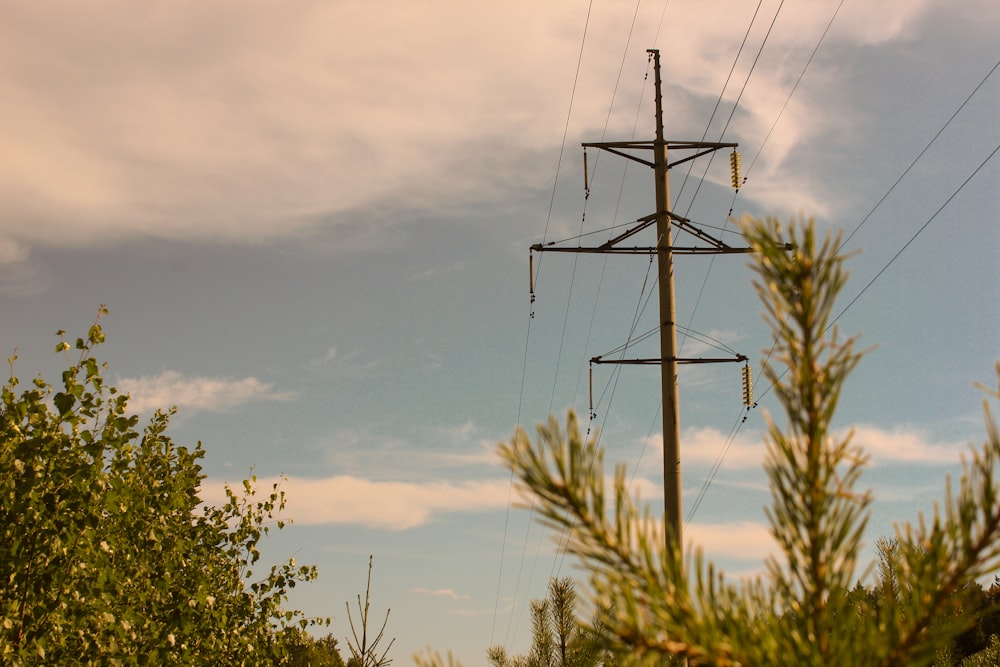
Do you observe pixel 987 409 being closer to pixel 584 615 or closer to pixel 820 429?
pixel 820 429

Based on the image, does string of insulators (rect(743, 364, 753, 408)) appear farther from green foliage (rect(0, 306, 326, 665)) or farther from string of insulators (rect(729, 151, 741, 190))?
green foliage (rect(0, 306, 326, 665))

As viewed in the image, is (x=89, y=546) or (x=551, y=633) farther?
(x=551, y=633)

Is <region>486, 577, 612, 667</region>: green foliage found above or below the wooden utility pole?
below

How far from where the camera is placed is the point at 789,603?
197 cm

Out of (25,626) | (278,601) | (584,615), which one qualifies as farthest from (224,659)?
(584,615)

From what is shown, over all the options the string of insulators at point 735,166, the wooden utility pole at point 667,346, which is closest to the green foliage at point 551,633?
the wooden utility pole at point 667,346

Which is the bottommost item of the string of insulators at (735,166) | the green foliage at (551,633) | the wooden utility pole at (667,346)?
the green foliage at (551,633)

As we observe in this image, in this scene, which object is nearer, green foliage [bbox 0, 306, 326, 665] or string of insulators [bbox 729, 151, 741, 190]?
green foliage [bbox 0, 306, 326, 665]

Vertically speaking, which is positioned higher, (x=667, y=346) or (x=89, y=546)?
(x=667, y=346)

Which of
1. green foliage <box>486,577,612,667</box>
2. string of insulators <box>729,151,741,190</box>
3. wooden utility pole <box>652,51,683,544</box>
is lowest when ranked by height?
green foliage <box>486,577,612,667</box>

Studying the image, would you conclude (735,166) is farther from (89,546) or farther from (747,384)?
(89,546)

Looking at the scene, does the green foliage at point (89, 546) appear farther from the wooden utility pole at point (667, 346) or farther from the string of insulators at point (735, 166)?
the string of insulators at point (735, 166)

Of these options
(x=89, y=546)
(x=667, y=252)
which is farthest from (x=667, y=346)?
(x=89, y=546)

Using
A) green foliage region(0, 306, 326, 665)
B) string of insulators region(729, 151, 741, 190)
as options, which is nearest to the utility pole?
string of insulators region(729, 151, 741, 190)
